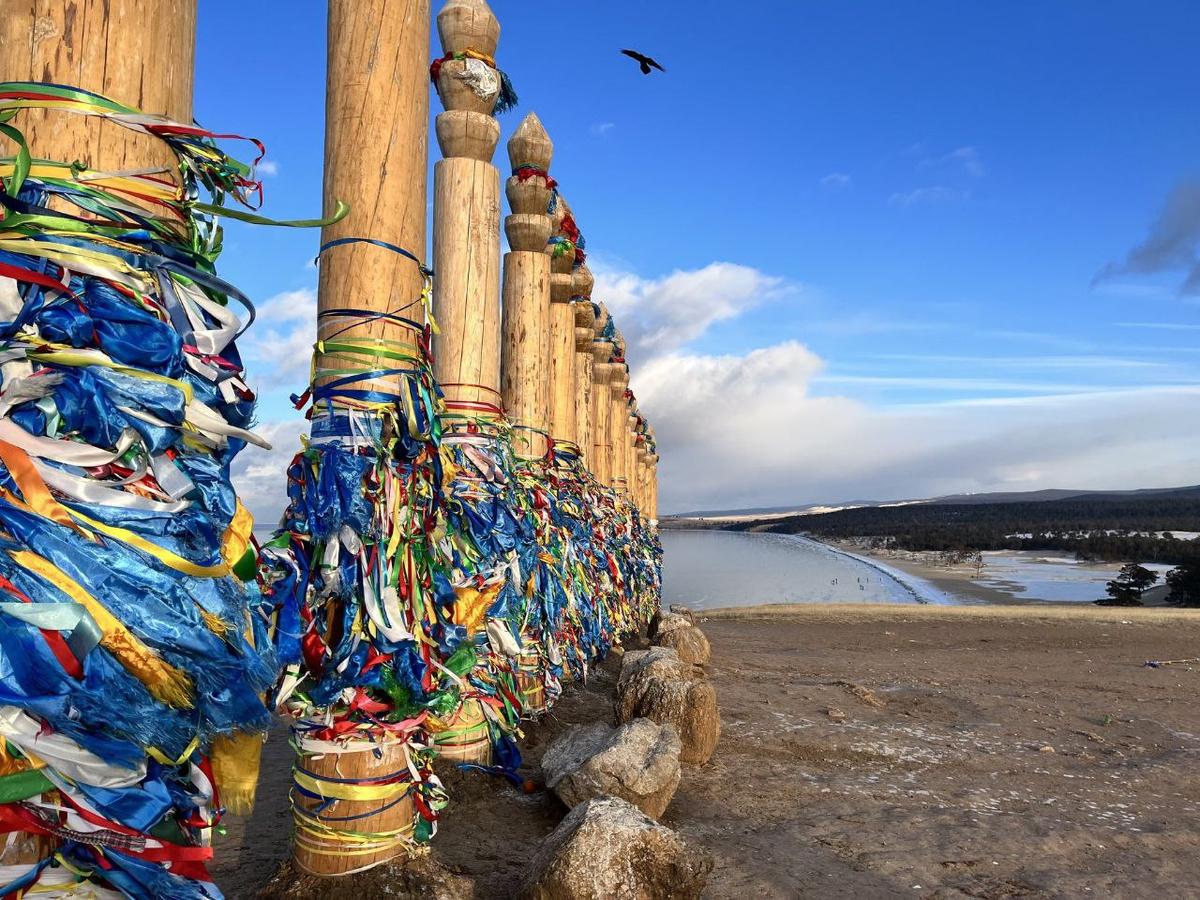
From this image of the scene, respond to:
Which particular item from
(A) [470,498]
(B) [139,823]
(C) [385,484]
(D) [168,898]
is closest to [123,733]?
(B) [139,823]

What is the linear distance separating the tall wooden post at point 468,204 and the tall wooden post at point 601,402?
18.0 ft

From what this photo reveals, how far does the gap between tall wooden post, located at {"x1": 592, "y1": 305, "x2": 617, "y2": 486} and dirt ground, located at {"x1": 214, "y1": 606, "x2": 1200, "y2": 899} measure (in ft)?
9.06

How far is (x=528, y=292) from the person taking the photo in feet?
21.8

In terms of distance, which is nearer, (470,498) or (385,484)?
(385,484)

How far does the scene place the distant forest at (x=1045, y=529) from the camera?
54.8 meters

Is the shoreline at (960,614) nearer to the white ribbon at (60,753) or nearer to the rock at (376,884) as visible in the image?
the rock at (376,884)

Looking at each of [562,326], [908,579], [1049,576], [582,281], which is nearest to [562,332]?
[562,326]

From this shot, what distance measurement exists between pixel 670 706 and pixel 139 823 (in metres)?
4.38

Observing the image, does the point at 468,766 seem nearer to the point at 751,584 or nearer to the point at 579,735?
the point at 579,735

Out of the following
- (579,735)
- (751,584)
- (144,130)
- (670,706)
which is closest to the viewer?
(144,130)

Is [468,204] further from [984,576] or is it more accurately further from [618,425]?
[984,576]

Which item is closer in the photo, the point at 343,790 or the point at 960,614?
the point at 343,790

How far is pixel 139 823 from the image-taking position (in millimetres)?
1544

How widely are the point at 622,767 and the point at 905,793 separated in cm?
211
